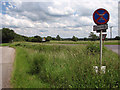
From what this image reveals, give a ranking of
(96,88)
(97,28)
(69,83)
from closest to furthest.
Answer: (96,88), (69,83), (97,28)

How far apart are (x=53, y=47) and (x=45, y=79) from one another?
7.01 m

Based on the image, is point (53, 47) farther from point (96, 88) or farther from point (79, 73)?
point (96, 88)

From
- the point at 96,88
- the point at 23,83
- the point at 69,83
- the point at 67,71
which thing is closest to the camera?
the point at 96,88

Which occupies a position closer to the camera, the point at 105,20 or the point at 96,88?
the point at 96,88

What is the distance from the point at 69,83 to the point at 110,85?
4.33 ft

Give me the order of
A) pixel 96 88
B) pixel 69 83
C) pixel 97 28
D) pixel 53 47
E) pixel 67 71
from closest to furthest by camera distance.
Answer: pixel 96 88 < pixel 69 83 < pixel 67 71 < pixel 97 28 < pixel 53 47

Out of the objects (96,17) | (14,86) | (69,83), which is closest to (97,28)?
(96,17)

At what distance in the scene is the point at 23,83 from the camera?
13.3 feet

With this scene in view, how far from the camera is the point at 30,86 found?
3797 mm

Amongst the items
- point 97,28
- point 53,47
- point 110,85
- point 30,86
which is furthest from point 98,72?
point 53,47

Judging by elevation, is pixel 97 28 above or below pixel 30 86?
above

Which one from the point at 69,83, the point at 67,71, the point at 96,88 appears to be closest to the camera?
the point at 96,88

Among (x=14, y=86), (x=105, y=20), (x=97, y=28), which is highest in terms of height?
(x=105, y=20)

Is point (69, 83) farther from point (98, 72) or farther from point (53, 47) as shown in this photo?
point (53, 47)
